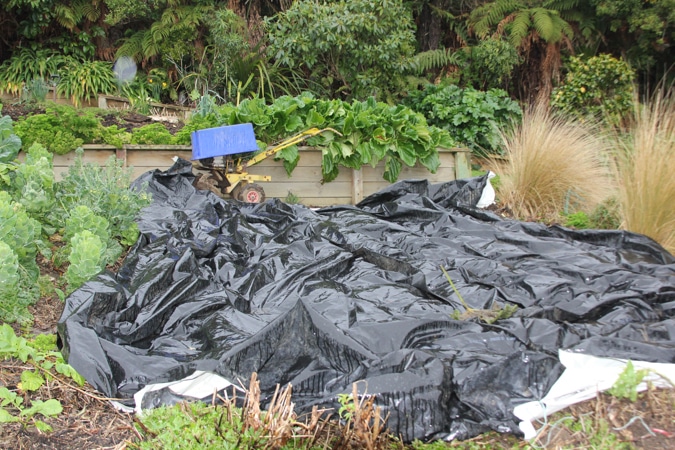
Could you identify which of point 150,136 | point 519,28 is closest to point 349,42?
point 150,136

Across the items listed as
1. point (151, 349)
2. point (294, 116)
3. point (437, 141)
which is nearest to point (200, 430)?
point (151, 349)

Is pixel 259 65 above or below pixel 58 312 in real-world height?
above

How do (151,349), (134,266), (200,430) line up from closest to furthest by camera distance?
1. (200,430)
2. (151,349)
3. (134,266)

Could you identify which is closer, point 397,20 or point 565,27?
point 397,20

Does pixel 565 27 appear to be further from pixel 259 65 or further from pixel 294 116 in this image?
pixel 294 116

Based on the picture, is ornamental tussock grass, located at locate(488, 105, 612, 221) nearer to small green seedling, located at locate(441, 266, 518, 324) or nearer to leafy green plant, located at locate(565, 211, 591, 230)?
leafy green plant, located at locate(565, 211, 591, 230)

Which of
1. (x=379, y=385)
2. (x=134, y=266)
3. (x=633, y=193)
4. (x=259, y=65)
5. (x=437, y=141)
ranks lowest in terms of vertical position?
(x=379, y=385)

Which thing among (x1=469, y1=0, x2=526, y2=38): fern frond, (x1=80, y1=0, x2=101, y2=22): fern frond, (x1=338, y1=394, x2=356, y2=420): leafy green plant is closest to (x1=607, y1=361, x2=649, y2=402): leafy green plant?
(x1=338, y1=394, x2=356, y2=420): leafy green plant

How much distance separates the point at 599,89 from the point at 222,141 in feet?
18.3

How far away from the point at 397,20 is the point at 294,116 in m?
2.54

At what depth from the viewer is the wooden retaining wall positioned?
18.3 feet

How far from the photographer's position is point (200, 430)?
1.81m

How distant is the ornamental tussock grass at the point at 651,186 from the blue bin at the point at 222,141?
124 inches

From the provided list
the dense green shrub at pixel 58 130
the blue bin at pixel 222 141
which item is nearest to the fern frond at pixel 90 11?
the dense green shrub at pixel 58 130
